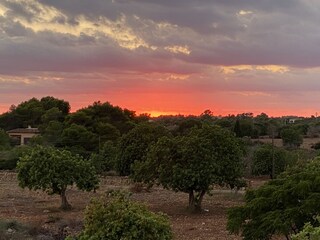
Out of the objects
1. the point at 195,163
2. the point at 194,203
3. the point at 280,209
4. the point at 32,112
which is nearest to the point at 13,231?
the point at 195,163

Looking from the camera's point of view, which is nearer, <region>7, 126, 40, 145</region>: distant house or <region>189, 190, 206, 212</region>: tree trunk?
<region>189, 190, 206, 212</region>: tree trunk

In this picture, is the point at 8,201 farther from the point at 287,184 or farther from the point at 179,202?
the point at 287,184

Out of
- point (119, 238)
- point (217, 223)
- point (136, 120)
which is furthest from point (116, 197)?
point (136, 120)

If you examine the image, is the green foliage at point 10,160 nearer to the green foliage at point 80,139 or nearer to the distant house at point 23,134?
the green foliage at point 80,139

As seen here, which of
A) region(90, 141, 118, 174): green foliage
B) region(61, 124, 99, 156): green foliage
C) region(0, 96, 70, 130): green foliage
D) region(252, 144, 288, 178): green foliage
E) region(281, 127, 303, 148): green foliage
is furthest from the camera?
region(0, 96, 70, 130): green foliage

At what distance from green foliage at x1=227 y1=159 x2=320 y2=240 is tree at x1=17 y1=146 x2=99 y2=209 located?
1139 cm

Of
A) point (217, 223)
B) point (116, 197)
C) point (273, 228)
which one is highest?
point (116, 197)

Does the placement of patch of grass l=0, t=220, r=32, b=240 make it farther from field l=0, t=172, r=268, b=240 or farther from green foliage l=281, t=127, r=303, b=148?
green foliage l=281, t=127, r=303, b=148

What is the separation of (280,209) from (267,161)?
1082 inches

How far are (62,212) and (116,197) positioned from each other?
1240cm

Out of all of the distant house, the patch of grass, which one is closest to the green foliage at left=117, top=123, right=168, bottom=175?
the patch of grass

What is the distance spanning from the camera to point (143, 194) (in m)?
30.3

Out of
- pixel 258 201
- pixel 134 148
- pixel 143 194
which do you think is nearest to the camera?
pixel 258 201

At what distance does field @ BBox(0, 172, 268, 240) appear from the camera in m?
19.2
